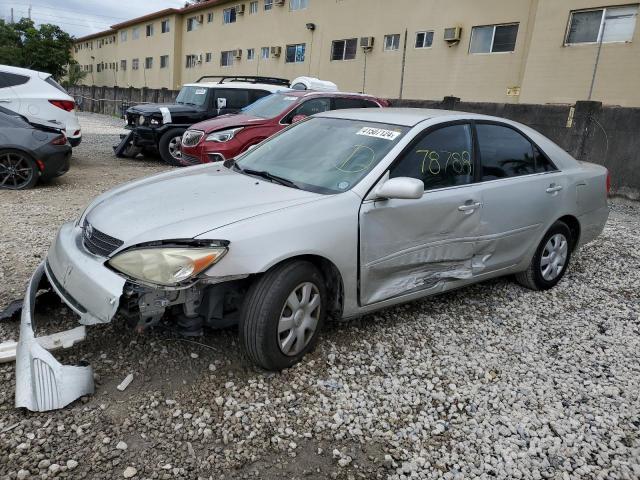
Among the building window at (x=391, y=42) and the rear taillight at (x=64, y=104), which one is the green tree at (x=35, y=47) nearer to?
the building window at (x=391, y=42)

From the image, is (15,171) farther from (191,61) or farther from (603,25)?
(191,61)

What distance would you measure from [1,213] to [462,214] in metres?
5.53

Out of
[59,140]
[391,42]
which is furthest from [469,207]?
[391,42]

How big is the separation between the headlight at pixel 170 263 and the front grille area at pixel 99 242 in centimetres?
18

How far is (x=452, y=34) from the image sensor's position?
55.1 ft

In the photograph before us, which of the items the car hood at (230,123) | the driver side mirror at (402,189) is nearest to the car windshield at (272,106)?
the car hood at (230,123)

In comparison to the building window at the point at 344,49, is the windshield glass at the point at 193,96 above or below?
below

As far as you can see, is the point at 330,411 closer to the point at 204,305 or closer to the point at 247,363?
the point at 247,363

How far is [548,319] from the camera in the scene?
156 inches

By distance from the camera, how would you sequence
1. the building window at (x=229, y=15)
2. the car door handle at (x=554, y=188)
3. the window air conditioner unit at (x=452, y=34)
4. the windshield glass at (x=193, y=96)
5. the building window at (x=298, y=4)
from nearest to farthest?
the car door handle at (x=554, y=188), the windshield glass at (x=193, y=96), the window air conditioner unit at (x=452, y=34), the building window at (x=298, y=4), the building window at (x=229, y=15)

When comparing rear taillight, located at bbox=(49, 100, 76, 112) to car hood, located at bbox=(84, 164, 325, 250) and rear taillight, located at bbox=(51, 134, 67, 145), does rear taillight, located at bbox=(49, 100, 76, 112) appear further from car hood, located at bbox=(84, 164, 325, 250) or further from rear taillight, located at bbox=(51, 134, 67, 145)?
car hood, located at bbox=(84, 164, 325, 250)

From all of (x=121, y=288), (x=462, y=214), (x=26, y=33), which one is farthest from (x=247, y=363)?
(x=26, y=33)

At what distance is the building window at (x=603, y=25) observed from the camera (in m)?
12.9

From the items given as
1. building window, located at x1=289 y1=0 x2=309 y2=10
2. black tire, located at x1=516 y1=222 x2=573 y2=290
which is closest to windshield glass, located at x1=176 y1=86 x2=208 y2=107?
black tire, located at x1=516 y1=222 x2=573 y2=290
